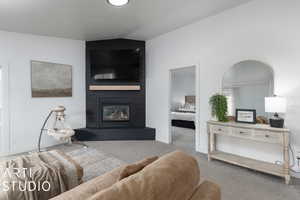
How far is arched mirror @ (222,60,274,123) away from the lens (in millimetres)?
2822

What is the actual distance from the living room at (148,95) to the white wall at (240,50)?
17 mm

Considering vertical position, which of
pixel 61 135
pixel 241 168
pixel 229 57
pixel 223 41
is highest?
pixel 223 41

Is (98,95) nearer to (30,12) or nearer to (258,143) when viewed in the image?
(30,12)

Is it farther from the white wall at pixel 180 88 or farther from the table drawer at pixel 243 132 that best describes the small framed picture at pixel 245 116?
the white wall at pixel 180 88

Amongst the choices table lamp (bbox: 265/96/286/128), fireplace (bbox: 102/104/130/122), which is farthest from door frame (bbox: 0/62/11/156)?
table lamp (bbox: 265/96/286/128)

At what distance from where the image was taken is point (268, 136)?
2.43 m

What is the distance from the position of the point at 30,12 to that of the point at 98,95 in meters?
2.37

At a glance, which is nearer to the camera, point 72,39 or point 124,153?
point 124,153

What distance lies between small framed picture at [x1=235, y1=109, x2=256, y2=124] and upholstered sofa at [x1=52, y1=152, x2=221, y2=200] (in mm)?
2057

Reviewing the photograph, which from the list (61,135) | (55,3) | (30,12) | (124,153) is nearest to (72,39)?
(30,12)

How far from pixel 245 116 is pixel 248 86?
57 cm

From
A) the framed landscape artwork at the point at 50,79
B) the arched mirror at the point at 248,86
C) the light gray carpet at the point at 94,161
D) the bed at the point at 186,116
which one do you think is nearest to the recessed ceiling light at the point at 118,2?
the arched mirror at the point at 248,86

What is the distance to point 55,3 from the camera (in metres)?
2.77

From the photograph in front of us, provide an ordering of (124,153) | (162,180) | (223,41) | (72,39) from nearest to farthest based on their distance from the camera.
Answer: (162,180) < (223,41) < (124,153) < (72,39)
